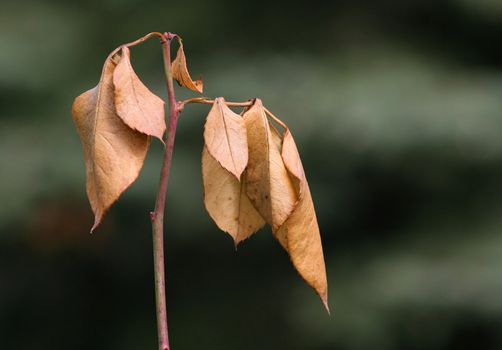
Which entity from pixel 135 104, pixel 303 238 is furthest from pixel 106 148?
pixel 303 238

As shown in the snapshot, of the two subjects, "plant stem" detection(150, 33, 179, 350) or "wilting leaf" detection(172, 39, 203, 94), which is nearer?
"plant stem" detection(150, 33, 179, 350)

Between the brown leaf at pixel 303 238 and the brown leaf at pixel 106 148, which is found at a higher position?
the brown leaf at pixel 106 148

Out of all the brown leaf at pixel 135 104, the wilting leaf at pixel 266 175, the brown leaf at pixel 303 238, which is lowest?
the brown leaf at pixel 303 238

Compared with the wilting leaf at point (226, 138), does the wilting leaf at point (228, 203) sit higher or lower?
lower

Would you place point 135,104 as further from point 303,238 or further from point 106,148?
point 303,238

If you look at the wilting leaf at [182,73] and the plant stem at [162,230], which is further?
the wilting leaf at [182,73]
